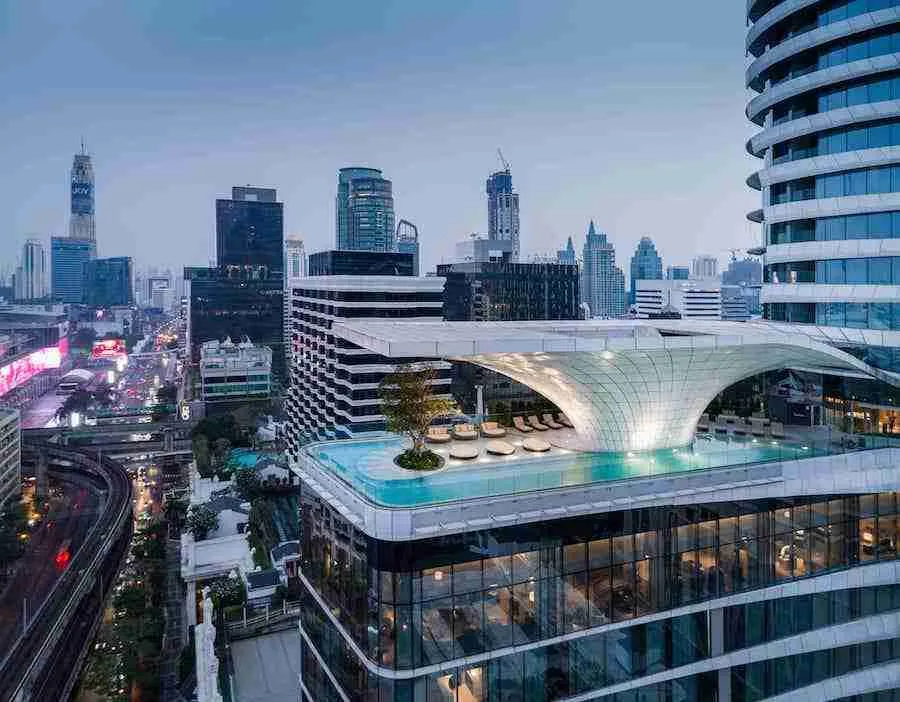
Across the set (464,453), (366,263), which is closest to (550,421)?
(464,453)

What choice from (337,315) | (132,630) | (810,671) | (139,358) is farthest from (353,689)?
(139,358)

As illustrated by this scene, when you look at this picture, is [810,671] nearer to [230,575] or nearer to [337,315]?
[230,575]

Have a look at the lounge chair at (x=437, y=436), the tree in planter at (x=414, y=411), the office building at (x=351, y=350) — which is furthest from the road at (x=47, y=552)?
the tree in planter at (x=414, y=411)

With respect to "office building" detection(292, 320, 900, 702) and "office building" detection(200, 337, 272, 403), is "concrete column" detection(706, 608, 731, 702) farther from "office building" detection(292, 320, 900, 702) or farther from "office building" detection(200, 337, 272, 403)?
"office building" detection(200, 337, 272, 403)

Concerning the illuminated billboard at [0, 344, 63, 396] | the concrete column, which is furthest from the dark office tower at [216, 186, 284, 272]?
the concrete column

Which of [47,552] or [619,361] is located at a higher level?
[619,361]

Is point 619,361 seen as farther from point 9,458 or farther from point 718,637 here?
point 9,458
